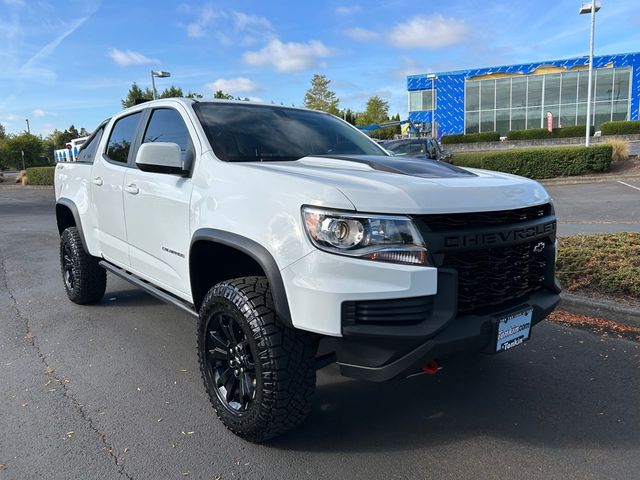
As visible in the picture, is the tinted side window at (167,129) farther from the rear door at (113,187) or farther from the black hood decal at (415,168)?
the black hood decal at (415,168)

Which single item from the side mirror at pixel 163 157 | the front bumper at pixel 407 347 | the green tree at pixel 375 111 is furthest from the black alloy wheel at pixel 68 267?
the green tree at pixel 375 111

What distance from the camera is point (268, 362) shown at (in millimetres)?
2541

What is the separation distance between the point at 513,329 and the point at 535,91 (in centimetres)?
5027

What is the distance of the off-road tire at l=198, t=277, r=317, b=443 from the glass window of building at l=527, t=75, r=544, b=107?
1990 inches

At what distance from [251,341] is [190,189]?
3.66 feet

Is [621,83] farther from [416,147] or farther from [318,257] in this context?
[318,257]

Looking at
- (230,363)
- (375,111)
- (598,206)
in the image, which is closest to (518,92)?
(375,111)

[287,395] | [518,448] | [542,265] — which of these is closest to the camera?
[287,395]

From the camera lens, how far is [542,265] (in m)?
3.02

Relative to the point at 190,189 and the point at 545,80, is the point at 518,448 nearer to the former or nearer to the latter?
the point at 190,189

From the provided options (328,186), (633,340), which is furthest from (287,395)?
(633,340)

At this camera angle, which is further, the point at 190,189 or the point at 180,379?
the point at 180,379

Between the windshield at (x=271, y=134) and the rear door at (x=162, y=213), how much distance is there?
198mm

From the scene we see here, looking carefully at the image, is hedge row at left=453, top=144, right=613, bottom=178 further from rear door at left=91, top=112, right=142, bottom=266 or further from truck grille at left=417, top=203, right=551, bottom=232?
truck grille at left=417, top=203, right=551, bottom=232
